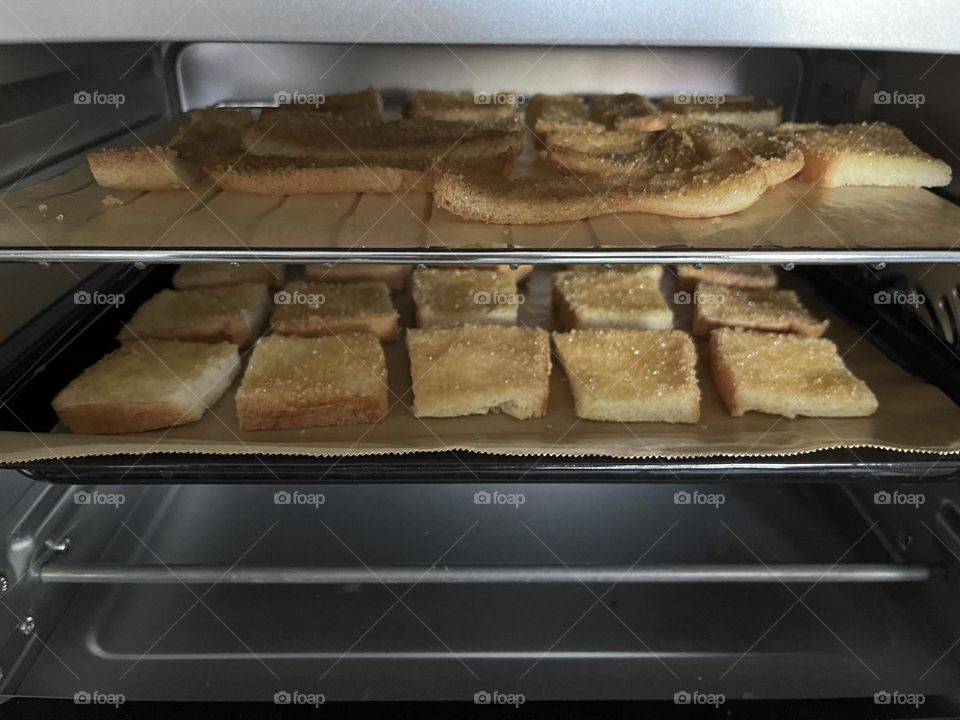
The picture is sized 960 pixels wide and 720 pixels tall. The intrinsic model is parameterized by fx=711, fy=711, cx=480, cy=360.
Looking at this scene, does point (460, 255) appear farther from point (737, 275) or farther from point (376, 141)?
point (737, 275)

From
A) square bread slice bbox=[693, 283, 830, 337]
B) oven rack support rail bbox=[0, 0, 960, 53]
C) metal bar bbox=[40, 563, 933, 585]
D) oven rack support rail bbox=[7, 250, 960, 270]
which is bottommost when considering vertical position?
metal bar bbox=[40, 563, 933, 585]

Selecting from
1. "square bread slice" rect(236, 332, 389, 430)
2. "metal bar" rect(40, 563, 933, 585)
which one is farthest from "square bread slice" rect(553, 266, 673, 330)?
"metal bar" rect(40, 563, 933, 585)

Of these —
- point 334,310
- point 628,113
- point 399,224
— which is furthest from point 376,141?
point 628,113

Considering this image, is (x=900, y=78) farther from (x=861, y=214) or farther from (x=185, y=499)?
(x=185, y=499)

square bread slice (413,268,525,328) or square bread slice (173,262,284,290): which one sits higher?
square bread slice (173,262,284,290)

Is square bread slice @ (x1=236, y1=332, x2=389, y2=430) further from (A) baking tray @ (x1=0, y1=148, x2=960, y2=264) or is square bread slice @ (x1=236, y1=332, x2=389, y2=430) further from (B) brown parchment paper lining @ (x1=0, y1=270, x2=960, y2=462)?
(A) baking tray @ (x1=0, y1=148, x2=960, y2=264)

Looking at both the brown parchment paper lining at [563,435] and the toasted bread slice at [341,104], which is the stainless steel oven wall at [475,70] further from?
the brown parchment paper lining at [563,435]

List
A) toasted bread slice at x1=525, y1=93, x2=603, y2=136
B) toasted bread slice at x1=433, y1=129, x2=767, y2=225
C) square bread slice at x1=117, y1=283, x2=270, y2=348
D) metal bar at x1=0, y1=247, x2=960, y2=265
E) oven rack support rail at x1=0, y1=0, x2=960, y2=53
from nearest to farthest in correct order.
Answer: oven rack support rail at x1=0, y1=0, x2=960, y2=53, metal bar at x1=0, y1=247, x2=960, y2=265, toasted bread slice at x1=433, y1=129, x2=767, y2=225, toasted bread slice at x1=525, y1=93, x2=603, y2=136, square bread slice at x1=117, y1=283, x2=270, y2=348

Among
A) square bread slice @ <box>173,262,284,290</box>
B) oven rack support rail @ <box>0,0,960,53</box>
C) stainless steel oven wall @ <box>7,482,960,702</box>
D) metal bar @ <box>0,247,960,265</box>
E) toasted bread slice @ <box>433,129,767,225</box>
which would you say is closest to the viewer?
oven rack support rail @ <box>0,0,960,53</box>
